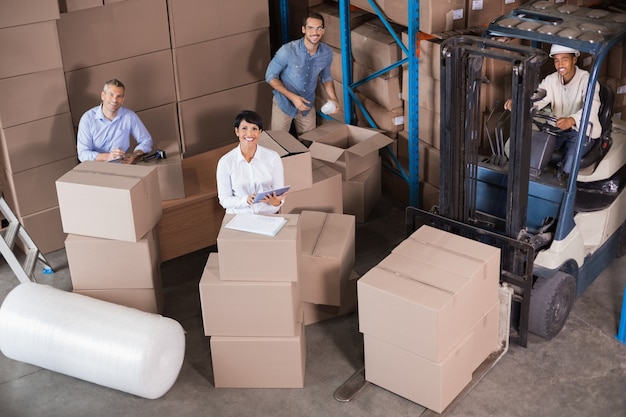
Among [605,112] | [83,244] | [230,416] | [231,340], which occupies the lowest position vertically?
[230,416]

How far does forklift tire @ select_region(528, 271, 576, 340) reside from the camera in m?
5.47

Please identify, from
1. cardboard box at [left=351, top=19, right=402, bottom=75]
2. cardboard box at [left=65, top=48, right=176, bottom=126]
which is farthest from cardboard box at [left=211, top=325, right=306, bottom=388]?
cardboard box at [left=351, top=19, right=402, bottom=75]

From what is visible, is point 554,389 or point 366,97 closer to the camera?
point 554,389

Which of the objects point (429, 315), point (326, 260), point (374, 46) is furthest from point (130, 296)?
point (374, 46)

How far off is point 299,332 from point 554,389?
1.58 metres

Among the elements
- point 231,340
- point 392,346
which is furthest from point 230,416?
point 392,346

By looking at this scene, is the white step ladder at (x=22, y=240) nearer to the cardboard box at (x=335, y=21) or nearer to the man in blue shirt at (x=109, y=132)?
the man in blue shirt at (x=109, y=132)

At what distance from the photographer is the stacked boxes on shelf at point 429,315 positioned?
485cm

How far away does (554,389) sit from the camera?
5258 millimetres

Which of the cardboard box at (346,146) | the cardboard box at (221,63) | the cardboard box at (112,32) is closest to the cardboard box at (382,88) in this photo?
the cardboard box at (346,146)

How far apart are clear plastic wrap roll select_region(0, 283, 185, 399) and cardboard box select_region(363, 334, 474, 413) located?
1.19 meters

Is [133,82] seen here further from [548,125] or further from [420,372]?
[420,372]

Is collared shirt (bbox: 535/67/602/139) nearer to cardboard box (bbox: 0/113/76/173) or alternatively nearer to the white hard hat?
the white hard hat

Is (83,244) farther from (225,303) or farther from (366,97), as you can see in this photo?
(366,97)
